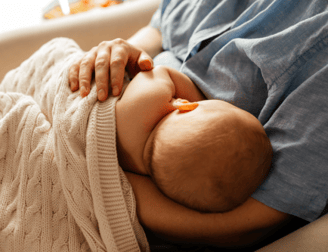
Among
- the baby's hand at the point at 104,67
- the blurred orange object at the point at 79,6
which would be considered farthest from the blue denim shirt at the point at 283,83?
the blurred orange object at the point at 79,6

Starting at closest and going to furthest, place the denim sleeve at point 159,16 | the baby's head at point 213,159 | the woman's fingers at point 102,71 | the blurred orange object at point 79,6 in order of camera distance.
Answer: the baby's head at point 213,159, the woman's fingers at point 102,71, the denim sleeve at point 159,16, the blurred orange object at point 79,6

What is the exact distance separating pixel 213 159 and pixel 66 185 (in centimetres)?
35

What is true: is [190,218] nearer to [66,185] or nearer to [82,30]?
[66,185]

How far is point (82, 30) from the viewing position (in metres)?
1.32

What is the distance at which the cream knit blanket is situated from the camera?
0.58 meters

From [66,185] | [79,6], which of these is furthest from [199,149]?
[79,6]

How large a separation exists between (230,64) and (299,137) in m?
0.30

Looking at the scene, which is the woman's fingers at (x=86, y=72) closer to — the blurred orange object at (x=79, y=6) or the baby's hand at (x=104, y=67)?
the baby's hand at (x=104, y=67)

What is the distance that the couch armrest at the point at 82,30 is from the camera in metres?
1.24

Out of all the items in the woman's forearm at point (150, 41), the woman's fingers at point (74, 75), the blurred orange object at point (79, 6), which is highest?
the blurred orange object at point (79, 6)

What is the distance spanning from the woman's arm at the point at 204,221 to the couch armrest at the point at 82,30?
3.22 feet

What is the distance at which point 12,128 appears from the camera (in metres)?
0.68

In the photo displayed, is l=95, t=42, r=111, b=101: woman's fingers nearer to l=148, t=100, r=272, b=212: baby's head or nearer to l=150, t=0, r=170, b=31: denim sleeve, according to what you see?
l=148, t=100, r=272, b=212: baby's head

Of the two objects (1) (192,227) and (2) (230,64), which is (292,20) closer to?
(2) (230,64)
